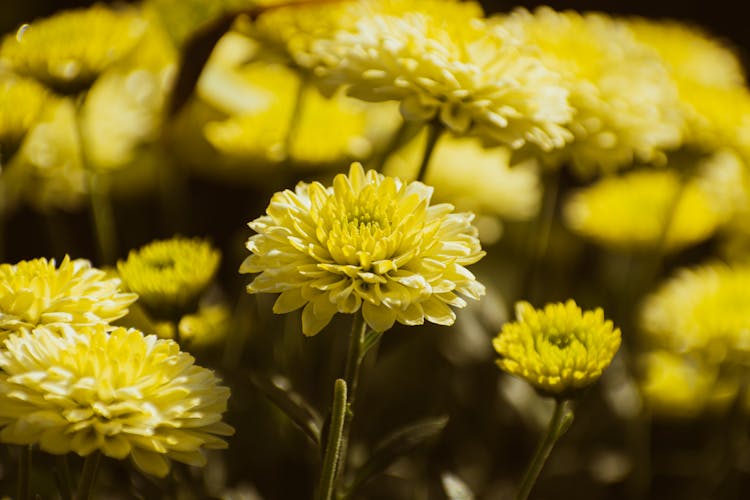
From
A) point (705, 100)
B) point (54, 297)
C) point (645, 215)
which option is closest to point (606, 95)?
point (705, 100)

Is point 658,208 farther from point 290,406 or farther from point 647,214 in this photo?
point 290,406

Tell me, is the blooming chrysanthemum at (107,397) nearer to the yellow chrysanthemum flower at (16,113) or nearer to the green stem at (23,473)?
the green stem at (23,473)

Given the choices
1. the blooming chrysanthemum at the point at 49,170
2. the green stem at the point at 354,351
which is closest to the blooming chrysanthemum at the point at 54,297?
the green stem at the point at 354,351

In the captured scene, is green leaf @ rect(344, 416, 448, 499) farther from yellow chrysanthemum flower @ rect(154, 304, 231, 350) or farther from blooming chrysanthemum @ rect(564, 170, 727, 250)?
blooming chrysanthemum @ rect(564, 170, 727, 250)

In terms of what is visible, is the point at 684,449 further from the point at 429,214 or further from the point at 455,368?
the point at 429,214

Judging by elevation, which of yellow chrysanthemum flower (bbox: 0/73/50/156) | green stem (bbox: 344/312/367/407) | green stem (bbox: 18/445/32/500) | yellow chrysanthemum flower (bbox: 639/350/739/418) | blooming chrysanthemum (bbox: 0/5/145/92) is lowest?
yellow chrysanthemum flower (bbox: 639/350/739/418)

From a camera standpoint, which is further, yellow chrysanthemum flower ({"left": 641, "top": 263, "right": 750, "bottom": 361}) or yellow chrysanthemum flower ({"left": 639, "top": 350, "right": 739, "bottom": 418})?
yellow chrysanthemum flower ({"left": 639, "top": 350, "right": 739, "bottom": 418})

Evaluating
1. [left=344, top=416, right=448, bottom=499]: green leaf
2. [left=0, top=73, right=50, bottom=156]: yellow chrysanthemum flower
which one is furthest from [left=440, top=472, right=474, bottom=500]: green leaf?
[left=0, top=73, right=50, bottom=156]: yellow chrysanthemum flower
